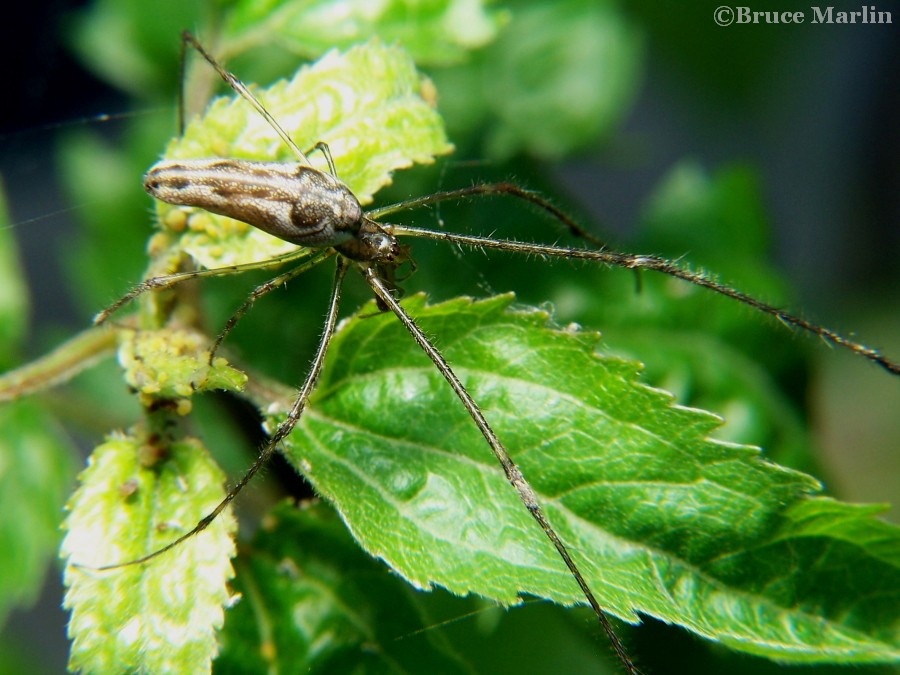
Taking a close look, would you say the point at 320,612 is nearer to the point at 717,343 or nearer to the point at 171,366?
the point at 171,366

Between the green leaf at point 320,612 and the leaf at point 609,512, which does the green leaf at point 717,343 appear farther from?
the green leaf at point 320,612

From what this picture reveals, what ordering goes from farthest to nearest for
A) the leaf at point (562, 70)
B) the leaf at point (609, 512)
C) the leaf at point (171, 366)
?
the leaf at point (562, 70), the leaf at point (171, 366), the leaf at point (609, 512)

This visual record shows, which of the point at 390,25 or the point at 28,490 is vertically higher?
the point at 390,25

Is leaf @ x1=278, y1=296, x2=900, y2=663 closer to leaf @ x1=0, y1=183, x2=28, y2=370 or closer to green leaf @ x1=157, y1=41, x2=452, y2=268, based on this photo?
green leaf @ x1=157, y1=41, x2=452, y2=268

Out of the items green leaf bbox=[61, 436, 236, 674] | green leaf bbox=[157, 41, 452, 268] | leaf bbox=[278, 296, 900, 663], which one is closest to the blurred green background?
green leaf bbox=[157, 41, 452, 268]

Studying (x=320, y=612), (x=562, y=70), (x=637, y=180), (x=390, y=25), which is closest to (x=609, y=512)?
(x=320, y=612)

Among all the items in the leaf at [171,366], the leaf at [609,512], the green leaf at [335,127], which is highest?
the green leaf at [335,127]

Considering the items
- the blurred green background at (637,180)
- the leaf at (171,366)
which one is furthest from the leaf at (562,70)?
the leaf at (171,366)

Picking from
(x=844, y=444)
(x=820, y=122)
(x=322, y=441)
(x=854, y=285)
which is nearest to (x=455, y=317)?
(x=322, y=441)
